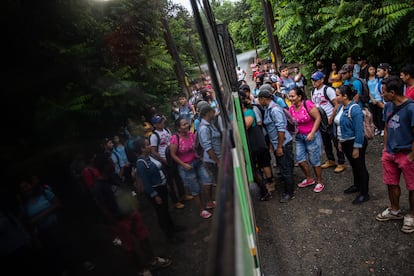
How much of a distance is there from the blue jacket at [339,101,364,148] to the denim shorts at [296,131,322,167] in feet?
1.53

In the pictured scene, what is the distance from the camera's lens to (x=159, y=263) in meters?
0.59

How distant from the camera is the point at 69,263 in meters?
0.43

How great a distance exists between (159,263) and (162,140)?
34cm

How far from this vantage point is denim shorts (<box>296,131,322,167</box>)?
150 inches

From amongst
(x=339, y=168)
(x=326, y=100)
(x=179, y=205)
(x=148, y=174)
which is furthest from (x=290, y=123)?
(x=148, y=174)

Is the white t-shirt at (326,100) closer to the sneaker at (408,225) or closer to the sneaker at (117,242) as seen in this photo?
the sneaker at (408,225)

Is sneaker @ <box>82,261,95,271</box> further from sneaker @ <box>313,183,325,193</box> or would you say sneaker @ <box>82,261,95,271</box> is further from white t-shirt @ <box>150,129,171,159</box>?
sneaker @ <box>313,183,325,193</box>

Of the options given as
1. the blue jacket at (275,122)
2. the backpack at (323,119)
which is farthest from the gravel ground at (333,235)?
the blue jacket at (275,122)

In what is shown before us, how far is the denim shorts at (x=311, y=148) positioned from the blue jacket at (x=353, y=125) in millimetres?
465

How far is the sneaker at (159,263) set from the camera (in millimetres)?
580

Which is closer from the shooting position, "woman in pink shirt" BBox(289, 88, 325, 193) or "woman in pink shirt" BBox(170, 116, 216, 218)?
"woman in pink shirt" BBox(170, 116, 216, 218)

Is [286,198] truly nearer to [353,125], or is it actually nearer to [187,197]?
[353,125]

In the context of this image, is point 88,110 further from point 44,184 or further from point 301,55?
point 301,55

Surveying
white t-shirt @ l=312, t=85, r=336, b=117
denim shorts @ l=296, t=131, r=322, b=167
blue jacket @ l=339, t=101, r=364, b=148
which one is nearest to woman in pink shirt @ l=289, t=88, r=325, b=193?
denim shorts @ l=296, t=131, r=322, b=167
